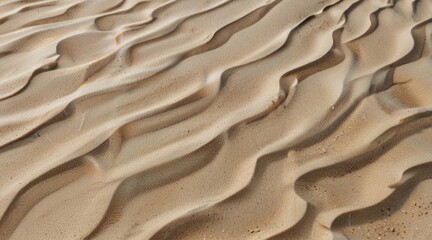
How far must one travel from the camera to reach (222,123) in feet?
7.15

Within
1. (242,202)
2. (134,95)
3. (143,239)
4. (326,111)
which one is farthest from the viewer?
(134,95)

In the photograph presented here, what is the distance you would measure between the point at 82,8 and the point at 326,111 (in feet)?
5.38

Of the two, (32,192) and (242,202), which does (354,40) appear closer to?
(242,202)

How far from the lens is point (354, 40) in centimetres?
273

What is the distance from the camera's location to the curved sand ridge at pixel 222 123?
180cm

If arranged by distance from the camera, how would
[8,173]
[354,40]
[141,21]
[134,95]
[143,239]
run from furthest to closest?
[141,21] → [354,40] → [134,95] → [8,173] → [143,239]

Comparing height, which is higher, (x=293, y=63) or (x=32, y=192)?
(x=32, y=192)

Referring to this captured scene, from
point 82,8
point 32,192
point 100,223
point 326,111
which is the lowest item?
point 326,111

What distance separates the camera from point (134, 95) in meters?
2.38

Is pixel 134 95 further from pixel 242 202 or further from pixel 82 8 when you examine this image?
pixel 82 8

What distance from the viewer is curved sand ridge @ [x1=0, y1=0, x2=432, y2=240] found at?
180cm

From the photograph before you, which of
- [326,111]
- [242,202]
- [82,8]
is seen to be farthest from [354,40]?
[82,8]

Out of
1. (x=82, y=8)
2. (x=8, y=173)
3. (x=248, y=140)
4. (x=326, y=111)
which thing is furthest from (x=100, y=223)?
(x=82, y=8)

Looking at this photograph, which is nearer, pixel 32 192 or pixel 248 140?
pixel 32 192
